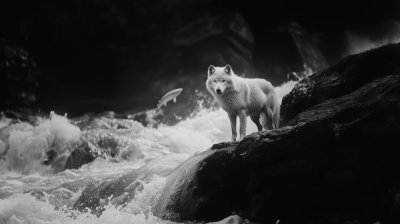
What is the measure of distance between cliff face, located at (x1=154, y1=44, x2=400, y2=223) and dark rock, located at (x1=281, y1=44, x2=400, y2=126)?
0.13 ft

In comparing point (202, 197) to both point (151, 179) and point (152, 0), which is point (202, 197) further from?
point (152, 0)

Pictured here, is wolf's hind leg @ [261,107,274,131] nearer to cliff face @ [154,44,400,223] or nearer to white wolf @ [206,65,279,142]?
white wolf @ [206,65,279,142]

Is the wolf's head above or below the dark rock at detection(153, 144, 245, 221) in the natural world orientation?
above

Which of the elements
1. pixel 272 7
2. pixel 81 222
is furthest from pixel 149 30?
pixel 81 222

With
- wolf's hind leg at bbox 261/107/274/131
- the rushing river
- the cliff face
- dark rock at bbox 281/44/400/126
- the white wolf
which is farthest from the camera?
wolf's hind leg at bbox 261/107/274/131

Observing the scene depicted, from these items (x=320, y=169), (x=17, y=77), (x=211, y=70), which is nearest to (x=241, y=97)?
(x=211, y=70)

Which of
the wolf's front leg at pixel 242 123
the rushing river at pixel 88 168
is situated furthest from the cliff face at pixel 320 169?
the wolf's front leg at pixel 242 123

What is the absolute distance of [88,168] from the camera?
8.46 metres

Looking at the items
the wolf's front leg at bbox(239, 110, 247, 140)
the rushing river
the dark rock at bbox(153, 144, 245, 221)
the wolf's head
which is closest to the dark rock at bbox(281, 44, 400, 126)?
the wolf's front leg at bbox(239, 110, 247, 140)

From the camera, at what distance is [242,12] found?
17.9 meters

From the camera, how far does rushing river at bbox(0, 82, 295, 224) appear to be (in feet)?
15.4

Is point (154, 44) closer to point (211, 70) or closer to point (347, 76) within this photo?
point (211, 70)

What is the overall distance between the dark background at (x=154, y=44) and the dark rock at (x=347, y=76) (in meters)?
10.3

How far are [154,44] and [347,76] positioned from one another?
14227 mm
